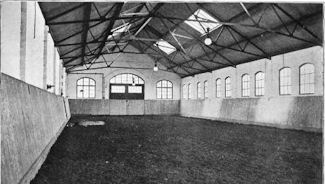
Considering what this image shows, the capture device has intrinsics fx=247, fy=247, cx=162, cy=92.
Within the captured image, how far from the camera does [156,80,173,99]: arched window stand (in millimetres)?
24312

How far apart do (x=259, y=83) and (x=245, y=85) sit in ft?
4.30

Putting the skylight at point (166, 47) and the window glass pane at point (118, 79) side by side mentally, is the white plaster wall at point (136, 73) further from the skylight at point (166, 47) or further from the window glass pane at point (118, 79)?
the skylight at point (166, 47)

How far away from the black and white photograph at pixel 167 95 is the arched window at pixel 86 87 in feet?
0.30

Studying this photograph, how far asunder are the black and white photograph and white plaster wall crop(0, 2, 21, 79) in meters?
0.02

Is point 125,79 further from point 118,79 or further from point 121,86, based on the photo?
point 121,86

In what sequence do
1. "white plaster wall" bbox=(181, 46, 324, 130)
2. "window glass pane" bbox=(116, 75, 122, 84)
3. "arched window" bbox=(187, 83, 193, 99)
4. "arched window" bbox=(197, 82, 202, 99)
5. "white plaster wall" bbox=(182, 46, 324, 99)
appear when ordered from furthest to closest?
"window glass pane" bbox=(116, 75, 122, 84) < "arched window" bbox=(187, 83, 193, 99) < "arched window" bbox=(197, 82, 202, 99) < "white plaster wall" bbox=(182, 46, 324, 99) < "white plaster wall" bbox=(181, 46, 324, 130)

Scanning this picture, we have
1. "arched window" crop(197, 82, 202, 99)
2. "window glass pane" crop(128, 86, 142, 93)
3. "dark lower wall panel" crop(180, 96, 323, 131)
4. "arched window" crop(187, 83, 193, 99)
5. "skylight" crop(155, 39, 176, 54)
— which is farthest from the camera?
"window glass pane" crop(128, 86, 142, 93)

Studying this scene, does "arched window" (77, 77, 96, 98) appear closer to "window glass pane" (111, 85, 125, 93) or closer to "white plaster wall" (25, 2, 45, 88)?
"window glass pane" (111, 85, 125, 93)

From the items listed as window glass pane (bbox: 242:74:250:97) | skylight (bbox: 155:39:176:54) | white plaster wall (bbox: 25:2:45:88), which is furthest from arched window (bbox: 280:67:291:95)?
white plaster wall (bbox: 25:2:45:88)

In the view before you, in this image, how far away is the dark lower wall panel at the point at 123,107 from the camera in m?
20.4

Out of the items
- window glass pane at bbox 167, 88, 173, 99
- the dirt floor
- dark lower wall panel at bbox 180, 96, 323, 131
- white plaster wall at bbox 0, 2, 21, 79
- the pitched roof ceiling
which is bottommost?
the dirt floor

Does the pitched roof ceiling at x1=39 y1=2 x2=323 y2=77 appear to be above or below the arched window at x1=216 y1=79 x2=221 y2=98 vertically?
above

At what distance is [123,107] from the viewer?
21625mm

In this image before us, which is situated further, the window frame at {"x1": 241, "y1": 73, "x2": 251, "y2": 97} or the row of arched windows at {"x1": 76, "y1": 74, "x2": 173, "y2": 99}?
the row of arched windows at {"x1": 76, "y1": 74, "x2": 173, "y2": 99}
